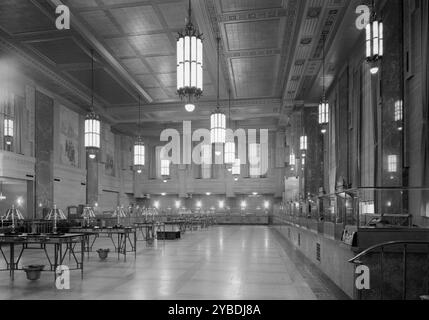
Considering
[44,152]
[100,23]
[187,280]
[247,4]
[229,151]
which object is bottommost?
[187,280]

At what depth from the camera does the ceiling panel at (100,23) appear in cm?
1159

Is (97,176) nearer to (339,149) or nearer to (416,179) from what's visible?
(339,149)

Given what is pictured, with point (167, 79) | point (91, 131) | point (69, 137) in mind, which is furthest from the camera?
point (69, 137)

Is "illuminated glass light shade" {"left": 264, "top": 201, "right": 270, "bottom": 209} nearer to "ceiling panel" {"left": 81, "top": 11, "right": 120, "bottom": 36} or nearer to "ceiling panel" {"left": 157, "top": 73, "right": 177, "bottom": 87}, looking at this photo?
"ceiling panel" {"left": 157, "top": 73, "right": 177, "bottom": 87}

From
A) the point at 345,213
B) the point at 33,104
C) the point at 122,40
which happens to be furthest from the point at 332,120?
the point at 33,104

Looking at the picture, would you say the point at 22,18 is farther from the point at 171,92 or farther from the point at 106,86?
the point at 171,92

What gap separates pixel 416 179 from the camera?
8375 millimetres

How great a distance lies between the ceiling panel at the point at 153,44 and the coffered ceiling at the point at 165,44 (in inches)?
1.4

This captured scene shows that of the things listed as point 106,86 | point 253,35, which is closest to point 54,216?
point 253,35

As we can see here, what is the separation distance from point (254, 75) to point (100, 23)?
7.61 metres

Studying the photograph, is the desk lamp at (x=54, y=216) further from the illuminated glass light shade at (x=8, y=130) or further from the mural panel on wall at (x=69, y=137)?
the mural panel on wall at (x=69, y=137)

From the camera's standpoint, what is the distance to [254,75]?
17281 mm

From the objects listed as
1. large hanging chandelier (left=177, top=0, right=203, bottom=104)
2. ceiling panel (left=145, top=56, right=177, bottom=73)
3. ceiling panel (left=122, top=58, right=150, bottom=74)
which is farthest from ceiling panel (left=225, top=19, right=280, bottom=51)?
large hanging chandelier (left=177, top=0, right=203, bottom=104)
